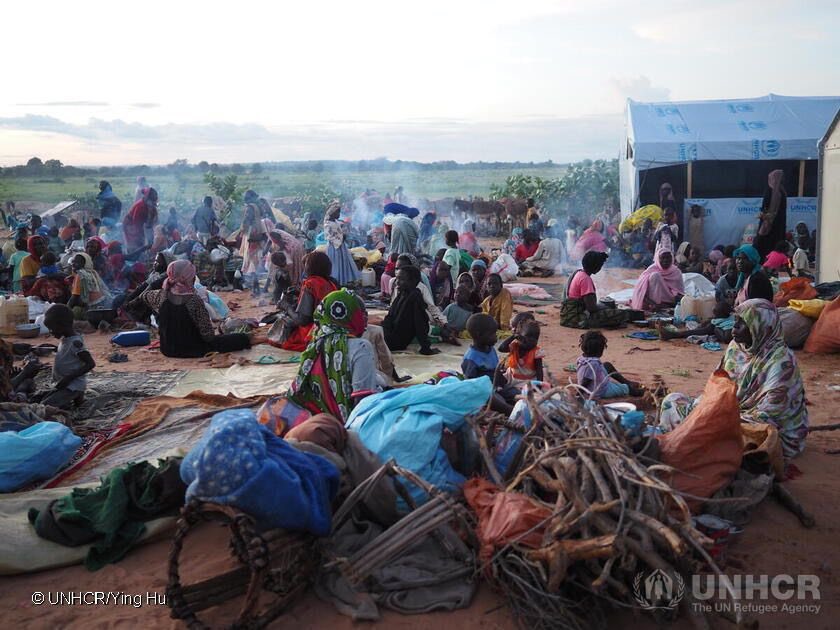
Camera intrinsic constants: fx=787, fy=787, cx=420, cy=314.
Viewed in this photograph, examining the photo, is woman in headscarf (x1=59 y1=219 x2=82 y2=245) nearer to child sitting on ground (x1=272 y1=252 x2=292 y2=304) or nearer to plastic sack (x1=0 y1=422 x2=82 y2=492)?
child sitting on ground (x1=272 y1=252 x2=292 y2=304)

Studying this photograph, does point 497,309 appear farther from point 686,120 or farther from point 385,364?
point 686,120

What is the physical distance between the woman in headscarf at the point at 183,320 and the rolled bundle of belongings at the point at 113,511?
14.0 ft

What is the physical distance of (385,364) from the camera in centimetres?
688

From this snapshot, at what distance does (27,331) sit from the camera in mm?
9547

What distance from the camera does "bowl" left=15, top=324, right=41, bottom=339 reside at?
9555mm

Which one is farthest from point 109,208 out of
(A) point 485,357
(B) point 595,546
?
(B) point 595,546

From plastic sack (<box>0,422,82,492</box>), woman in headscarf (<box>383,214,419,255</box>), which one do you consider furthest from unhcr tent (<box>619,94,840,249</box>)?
plastic sack (<box>0,422,82,492</box>)

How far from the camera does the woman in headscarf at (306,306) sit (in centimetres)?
775

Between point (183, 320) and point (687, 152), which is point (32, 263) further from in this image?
point (687, 152)

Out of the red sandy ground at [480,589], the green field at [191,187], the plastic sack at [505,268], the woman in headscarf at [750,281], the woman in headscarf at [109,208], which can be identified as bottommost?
the red sandy ground at [480,589]

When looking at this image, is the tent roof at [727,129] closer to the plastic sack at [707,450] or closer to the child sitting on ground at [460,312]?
the child sitting on ground at [460,312]

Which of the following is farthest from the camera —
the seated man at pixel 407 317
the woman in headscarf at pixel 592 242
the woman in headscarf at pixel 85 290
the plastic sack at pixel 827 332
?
the woman in headscarf at pixel 592 242

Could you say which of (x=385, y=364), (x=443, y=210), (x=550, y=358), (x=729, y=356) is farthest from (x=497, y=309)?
(x=443, y=210)

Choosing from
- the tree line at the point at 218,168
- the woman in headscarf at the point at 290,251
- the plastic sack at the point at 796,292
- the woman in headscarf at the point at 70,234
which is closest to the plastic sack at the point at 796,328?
the plastic sack at the point at 796,292
